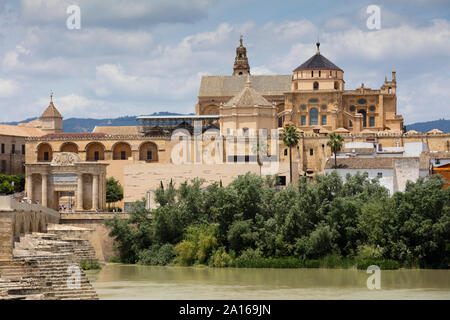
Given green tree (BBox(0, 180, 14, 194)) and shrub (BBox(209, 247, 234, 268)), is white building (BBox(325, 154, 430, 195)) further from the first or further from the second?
green tree (BBox(0, 180, 14, 194))

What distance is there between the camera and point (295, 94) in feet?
270

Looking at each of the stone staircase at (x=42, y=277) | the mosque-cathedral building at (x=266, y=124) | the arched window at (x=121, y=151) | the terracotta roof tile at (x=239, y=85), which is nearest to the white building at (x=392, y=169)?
the mosque-cathedral building at (x=266, y=124)

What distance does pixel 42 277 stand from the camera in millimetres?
Result: 32156

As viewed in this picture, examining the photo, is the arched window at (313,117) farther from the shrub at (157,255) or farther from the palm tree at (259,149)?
the shrub at (157,255)

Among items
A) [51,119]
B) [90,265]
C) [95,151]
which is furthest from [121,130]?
[90,265]

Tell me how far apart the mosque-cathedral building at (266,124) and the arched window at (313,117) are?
91 millimetres

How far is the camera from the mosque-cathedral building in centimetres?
7419

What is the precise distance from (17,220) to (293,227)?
15.6 m

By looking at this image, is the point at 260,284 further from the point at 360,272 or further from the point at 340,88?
the point at 340,88

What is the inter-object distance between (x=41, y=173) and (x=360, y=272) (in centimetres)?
2170

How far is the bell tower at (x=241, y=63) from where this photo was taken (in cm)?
10612

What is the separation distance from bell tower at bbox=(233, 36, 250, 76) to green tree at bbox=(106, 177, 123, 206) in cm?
3835

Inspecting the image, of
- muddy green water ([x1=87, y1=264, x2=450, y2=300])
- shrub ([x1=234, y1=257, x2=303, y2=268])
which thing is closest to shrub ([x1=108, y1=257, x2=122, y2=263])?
muddy green water ([x1=87, y1=264, x2=450, y2=300])
